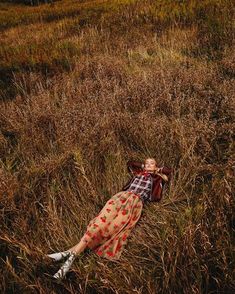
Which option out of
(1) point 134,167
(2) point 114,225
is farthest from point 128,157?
(2) point 114,225

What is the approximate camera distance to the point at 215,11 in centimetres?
614

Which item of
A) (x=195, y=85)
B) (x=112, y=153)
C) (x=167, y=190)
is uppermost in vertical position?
(x=195, y=85)

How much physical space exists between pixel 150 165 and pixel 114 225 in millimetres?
730

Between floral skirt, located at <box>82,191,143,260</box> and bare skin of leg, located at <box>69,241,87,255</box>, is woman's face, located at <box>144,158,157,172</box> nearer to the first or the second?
floral skirt, located at <box>82,191,143,260</box>

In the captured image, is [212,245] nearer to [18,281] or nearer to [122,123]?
[18,281]

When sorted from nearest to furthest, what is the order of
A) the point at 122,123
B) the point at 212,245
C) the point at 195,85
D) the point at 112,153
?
the point at 212,245, the point at 112,153, the point at 122,123, the point at 195,85

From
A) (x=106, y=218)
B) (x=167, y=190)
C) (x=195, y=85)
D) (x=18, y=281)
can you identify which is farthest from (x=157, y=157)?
(x=18, y=281)

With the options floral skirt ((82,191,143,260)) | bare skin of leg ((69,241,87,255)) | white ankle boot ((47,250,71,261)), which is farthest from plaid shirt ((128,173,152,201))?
white ankle boot ((47,250,71,261))

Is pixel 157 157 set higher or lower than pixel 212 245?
lower

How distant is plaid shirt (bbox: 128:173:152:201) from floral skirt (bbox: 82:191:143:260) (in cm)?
8

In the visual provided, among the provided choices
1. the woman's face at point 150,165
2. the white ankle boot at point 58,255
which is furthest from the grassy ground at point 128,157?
the woman's face at point 150,165

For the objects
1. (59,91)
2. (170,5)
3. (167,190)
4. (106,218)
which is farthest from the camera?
(170,5)

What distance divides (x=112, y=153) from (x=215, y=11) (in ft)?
15.3

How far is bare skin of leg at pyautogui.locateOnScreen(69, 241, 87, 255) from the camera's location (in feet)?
6.93
